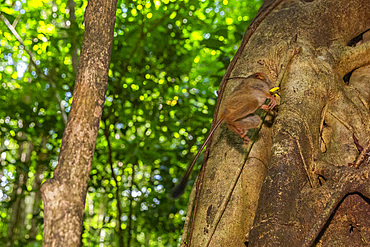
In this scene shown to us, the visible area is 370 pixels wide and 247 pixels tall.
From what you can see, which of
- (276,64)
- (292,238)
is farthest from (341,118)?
(292,238)

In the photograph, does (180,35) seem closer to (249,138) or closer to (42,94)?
(42,94)

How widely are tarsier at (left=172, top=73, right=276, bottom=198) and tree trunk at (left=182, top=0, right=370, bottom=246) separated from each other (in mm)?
115

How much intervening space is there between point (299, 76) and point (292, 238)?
43.6 inches

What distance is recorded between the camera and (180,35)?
484 centimetres

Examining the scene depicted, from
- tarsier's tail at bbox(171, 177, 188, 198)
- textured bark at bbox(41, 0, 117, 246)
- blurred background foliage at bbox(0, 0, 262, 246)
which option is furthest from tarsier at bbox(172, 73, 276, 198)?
blurred background foliage at bbox(0, 0, 262, 246)

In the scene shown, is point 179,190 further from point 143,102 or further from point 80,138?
point 143,102

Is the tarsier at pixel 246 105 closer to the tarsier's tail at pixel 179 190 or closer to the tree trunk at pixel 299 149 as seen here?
the tree trunk at pixel 299 149

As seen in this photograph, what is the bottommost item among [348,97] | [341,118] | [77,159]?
[77,159]

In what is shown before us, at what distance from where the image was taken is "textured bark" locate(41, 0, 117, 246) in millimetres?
1195

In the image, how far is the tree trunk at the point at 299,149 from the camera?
1867 millimetres

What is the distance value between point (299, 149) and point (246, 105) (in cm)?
36

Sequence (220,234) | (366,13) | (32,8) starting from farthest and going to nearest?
(32,8) < (366,13) < (220,234)

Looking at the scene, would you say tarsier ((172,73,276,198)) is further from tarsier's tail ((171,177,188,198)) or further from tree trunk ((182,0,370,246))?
tarsier's tail ((171,177,188,198))

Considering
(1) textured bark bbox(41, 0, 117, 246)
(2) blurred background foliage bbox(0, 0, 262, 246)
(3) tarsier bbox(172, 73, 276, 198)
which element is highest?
(2) blurred background foliage bbox(0, 0, 262, 246)
